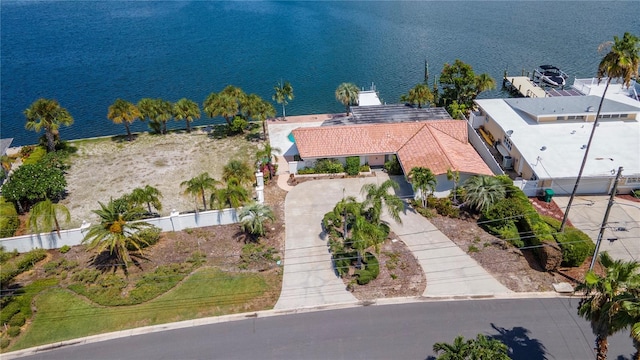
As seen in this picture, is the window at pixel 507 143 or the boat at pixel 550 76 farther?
the boat at pixel 550 76

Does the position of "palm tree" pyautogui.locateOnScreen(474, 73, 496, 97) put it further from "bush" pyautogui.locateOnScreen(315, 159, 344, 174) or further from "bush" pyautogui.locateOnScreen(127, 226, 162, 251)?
"bush" pyautogui.locateOnScreen(127, 226, 162, 251)

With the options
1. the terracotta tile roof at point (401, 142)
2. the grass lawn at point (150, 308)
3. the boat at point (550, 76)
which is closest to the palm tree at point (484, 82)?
the terracotta tile roof at point (401, 142)

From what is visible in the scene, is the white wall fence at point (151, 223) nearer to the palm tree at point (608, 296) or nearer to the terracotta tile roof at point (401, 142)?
the terracotta tile roof at point (401, 142)

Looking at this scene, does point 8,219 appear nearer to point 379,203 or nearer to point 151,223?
point 151,223

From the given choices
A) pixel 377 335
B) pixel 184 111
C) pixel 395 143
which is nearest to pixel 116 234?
pixel 377 335

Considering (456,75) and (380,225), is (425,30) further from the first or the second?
(380,225)

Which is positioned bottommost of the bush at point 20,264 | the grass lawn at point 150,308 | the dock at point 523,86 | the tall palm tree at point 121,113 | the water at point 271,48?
the grass lawn at point 150,308

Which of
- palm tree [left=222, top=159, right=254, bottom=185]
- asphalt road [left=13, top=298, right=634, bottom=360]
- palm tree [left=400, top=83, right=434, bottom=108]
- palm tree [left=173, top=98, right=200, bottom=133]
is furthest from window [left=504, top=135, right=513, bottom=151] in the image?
palm tree [left=173, top=98, right=200, bottom=133]

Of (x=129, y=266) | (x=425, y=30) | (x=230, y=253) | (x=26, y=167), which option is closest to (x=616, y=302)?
(x=230, y=253)
